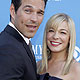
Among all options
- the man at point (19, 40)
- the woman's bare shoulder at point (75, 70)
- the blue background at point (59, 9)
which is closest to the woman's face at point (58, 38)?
the woman's bare shoulder at point (75, 70)

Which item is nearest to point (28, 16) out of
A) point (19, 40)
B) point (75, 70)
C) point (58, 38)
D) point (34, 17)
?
point (34, 17)

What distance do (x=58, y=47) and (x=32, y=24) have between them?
29.4 inches

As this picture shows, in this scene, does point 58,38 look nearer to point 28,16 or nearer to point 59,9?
point 59,9

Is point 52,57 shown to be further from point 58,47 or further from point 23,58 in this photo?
point 23,58

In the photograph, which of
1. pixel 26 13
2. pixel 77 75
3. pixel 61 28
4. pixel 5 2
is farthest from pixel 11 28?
pixel 5 2

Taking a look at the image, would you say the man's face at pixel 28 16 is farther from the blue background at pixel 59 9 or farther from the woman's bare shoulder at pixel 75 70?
the blue background at pixel 59 9

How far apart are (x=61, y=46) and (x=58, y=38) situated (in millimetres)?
89

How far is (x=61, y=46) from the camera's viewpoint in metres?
1.93

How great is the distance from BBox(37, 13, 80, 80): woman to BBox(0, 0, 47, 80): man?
639 millimetres

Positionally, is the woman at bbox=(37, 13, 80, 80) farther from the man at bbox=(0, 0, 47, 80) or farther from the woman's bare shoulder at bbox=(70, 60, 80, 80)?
the man at bbox=(0, 0, 47, 80)

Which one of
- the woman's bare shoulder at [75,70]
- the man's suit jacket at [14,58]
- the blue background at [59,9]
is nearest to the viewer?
the man's suit jacket at [14,58]

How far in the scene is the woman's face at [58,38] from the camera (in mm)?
1883

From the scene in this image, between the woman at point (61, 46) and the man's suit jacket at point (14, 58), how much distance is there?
0.70 m

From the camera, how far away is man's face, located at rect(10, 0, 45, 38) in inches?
48.6
